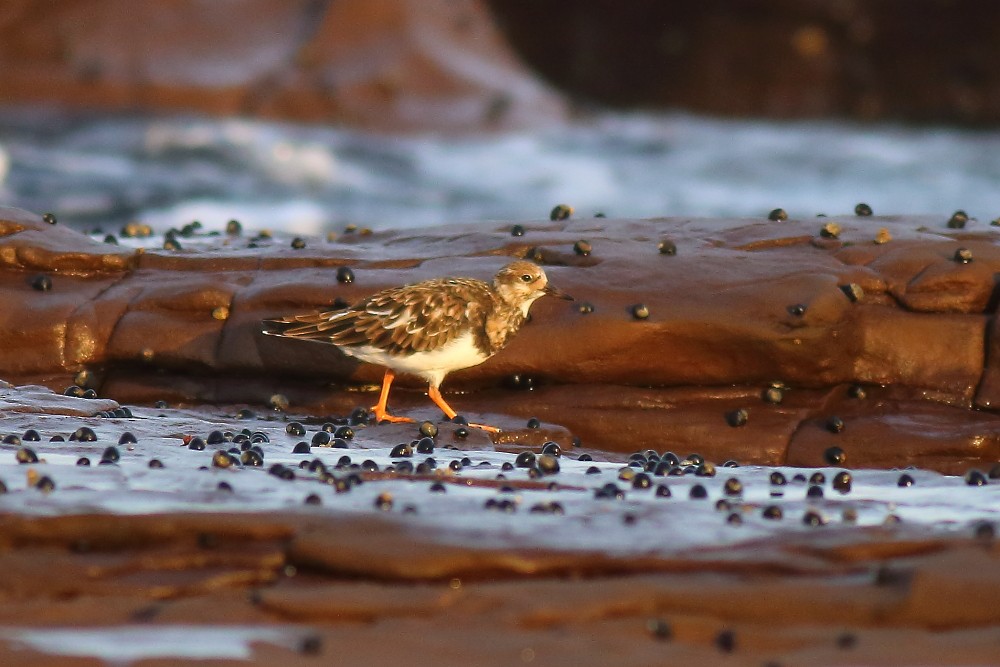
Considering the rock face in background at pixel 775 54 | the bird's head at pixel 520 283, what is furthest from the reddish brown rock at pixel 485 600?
the rock face in background at pixel 775 54

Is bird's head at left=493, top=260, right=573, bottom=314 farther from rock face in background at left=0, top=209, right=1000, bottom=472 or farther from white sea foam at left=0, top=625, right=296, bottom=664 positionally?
white sea foam at left=0, top=625, right=296, bottom=664

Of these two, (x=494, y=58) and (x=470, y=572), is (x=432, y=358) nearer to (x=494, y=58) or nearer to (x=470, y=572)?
(x=470, y=572)

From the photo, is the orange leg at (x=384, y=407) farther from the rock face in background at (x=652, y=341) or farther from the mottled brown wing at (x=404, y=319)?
the rock face in background at (x=652, y=341)

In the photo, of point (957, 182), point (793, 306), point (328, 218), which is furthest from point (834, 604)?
point (957, 182)

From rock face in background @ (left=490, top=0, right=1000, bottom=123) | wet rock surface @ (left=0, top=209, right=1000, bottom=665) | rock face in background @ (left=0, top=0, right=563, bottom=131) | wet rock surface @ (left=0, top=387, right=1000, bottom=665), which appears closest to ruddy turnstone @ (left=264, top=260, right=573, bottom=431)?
wet rock surface @ (left=0, top=209, right=1000, bottom=665)

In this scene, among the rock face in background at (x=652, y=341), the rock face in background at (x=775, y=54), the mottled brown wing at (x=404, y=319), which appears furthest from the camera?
the rock face in background at (x=775, y=54)

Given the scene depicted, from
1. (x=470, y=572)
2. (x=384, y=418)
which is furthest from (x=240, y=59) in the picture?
(x=470, y=572)

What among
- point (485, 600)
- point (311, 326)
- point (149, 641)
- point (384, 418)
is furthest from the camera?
point (311, 326)
